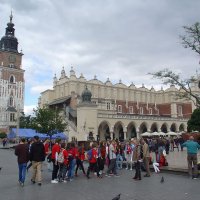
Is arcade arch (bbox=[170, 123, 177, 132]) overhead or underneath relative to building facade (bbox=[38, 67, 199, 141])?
underneath

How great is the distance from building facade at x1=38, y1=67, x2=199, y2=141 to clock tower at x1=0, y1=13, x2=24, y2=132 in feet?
25.2

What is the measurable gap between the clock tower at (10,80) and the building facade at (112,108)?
7.68 m

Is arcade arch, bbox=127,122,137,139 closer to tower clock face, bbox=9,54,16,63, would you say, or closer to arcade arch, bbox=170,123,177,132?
arcade arch, bbox=170,123,177,132

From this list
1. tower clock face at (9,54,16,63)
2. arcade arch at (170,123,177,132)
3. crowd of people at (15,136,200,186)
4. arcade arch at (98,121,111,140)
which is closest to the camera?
crowd of people at (15,136,200,186)

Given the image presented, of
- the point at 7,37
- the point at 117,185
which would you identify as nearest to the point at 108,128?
the point at 7,37

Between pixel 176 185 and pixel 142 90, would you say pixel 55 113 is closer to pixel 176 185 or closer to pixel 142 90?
pixel 176 185

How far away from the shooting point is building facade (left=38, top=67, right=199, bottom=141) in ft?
159

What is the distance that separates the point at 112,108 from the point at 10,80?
3076cm

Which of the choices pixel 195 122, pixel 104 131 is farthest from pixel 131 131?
pixel 195 122

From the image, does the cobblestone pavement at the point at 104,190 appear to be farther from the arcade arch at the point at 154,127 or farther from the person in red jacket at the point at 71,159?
the arcade arch at the point at 154,127

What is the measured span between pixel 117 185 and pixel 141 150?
3072 mm

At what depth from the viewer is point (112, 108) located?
5897cm

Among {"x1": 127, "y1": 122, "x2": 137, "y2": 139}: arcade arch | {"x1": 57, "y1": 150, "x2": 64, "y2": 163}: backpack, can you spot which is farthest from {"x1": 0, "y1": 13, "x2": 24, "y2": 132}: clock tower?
{"x1": 57, "y1": 150, "x2": 64, "y2": 163}: backpack

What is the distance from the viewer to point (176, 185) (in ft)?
32.3
